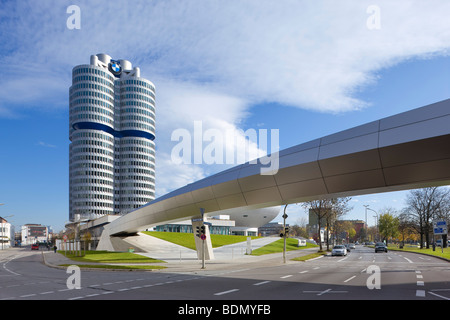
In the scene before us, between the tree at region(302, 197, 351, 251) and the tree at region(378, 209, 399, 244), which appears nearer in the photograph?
the tree at region(302, 197, 351, 251)

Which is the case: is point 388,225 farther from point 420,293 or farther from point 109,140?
point 109,140

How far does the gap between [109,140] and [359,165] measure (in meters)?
166

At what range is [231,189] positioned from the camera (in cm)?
2814

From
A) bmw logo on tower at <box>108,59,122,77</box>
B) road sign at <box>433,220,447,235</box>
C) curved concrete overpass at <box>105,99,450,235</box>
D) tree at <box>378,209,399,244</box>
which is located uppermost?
bmw logo on tower at <box>108,59,122,77</box>

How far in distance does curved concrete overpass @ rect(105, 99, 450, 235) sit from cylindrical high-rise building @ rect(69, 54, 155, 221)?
148161mm

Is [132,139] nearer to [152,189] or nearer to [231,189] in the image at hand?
[152,189]

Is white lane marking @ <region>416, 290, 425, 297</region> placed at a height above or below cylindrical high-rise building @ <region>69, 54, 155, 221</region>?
below

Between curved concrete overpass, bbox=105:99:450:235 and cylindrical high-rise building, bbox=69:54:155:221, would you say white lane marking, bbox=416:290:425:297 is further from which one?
cylindrical high-rise building, bbox=69:54:155:221

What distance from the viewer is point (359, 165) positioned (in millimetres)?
19344

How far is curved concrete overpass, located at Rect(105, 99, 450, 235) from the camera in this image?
16.6m

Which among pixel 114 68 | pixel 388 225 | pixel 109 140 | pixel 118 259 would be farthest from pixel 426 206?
pixel 114 68

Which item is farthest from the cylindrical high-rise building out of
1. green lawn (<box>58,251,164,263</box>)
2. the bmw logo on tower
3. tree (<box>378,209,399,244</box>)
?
green lawn (<box>58,251,164,263</box>)

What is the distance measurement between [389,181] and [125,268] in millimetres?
21091
